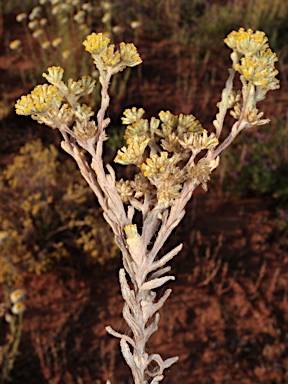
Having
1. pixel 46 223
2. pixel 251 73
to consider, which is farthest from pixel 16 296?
pixel 251 73

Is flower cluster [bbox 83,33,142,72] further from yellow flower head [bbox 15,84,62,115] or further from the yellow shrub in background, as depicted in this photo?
the yellow shrub in background

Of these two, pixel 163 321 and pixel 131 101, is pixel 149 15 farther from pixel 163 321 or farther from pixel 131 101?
pixel 163 321

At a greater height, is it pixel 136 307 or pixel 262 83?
pixel 262 83

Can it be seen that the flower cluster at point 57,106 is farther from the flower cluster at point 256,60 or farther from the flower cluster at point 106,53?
the flower cluster at point 256,60

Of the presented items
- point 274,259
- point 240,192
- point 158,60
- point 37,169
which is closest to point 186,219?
point 240,192

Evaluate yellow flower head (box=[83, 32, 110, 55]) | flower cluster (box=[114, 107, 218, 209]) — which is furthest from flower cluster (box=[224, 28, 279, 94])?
yellow flower head (box=[83, 32, 110, 55])

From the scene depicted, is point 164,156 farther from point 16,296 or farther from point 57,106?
point 16,296
